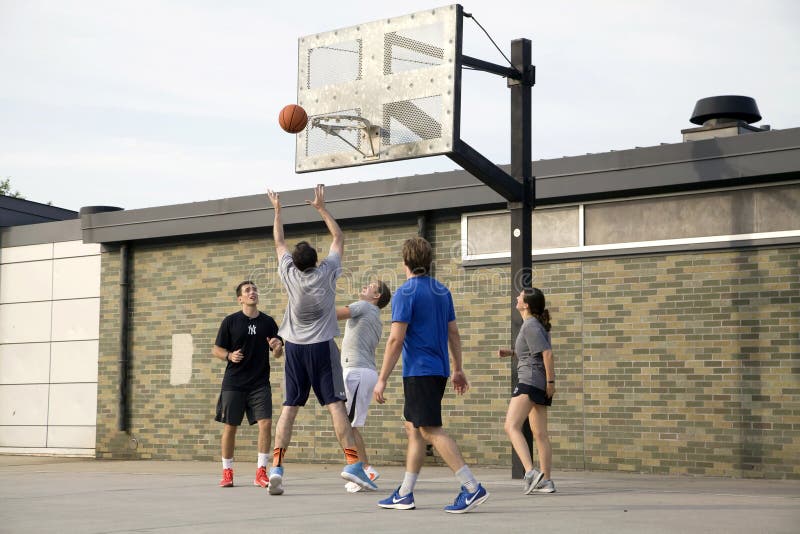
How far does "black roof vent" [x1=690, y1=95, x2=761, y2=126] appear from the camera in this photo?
14.1m

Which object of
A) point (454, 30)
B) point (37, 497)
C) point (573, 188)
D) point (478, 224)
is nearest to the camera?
point (37, 497)

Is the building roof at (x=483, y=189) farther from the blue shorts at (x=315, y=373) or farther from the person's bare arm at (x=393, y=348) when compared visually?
the person's bare arm at (x=393, y=348)

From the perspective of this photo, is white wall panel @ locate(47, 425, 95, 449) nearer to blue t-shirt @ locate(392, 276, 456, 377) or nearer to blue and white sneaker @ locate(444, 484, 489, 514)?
blue t-shirt @ locate(392, 276, 456, 377)

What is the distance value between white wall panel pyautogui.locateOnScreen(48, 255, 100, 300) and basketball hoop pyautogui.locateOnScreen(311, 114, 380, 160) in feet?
24.7

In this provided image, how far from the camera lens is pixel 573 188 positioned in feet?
41.9

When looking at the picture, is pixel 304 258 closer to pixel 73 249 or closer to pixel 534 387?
pixel 534 387

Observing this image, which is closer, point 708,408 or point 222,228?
point 708,408

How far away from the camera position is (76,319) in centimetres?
1802

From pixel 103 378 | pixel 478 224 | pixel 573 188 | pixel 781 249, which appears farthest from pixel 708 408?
pixel 103 378

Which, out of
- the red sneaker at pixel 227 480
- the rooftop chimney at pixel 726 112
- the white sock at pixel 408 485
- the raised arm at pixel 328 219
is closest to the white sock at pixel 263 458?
the red sneaker at pixel 227 480

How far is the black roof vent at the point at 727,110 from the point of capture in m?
14.1

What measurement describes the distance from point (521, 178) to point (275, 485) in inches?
163

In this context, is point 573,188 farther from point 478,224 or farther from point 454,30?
point 454,30

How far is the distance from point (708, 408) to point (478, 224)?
3.87 metres
